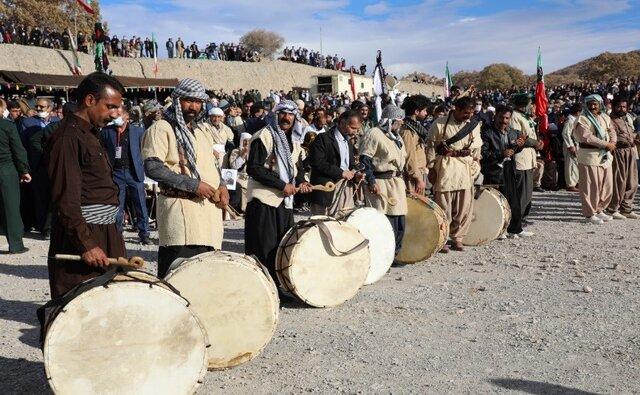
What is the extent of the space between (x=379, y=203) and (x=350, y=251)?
1.51 meters

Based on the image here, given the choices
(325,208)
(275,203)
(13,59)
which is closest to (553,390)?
(275,203)

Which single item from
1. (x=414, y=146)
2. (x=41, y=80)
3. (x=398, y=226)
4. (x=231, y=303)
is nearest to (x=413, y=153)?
(x=414, y=146)

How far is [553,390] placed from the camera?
3875 millimetres

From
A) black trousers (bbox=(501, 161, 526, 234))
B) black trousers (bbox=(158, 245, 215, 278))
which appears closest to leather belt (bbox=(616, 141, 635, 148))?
black trousers (bbox=(501, 161, 526, 234))

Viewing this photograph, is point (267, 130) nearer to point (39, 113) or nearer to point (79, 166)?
point (79, 166)

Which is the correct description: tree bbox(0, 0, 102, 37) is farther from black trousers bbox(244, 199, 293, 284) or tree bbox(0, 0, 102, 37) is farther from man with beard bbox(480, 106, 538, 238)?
black trousers bbox(244, 199, 293, 284)

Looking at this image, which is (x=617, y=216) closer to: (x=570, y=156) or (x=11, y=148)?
(x=570, y=156)

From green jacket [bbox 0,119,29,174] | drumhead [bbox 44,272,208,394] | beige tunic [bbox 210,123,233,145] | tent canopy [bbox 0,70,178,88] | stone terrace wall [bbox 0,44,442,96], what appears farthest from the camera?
stone terrace wall [bbox 0,44,442,96]

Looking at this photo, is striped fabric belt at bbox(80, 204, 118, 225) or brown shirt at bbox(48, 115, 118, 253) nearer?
brown shirt at bbox(48, 115, 118, 253)

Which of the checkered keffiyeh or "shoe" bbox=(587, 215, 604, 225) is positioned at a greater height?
the checkered keffiyeh

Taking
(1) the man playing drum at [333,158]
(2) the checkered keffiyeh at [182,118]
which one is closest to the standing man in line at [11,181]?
(1) the man playing drum at [333,158]

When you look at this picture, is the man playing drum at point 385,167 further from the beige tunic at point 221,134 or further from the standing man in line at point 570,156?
the standing man in line at point 570,156

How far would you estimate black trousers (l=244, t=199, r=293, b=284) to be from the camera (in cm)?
570

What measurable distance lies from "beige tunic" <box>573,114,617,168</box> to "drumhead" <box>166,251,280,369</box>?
23.2 ft
